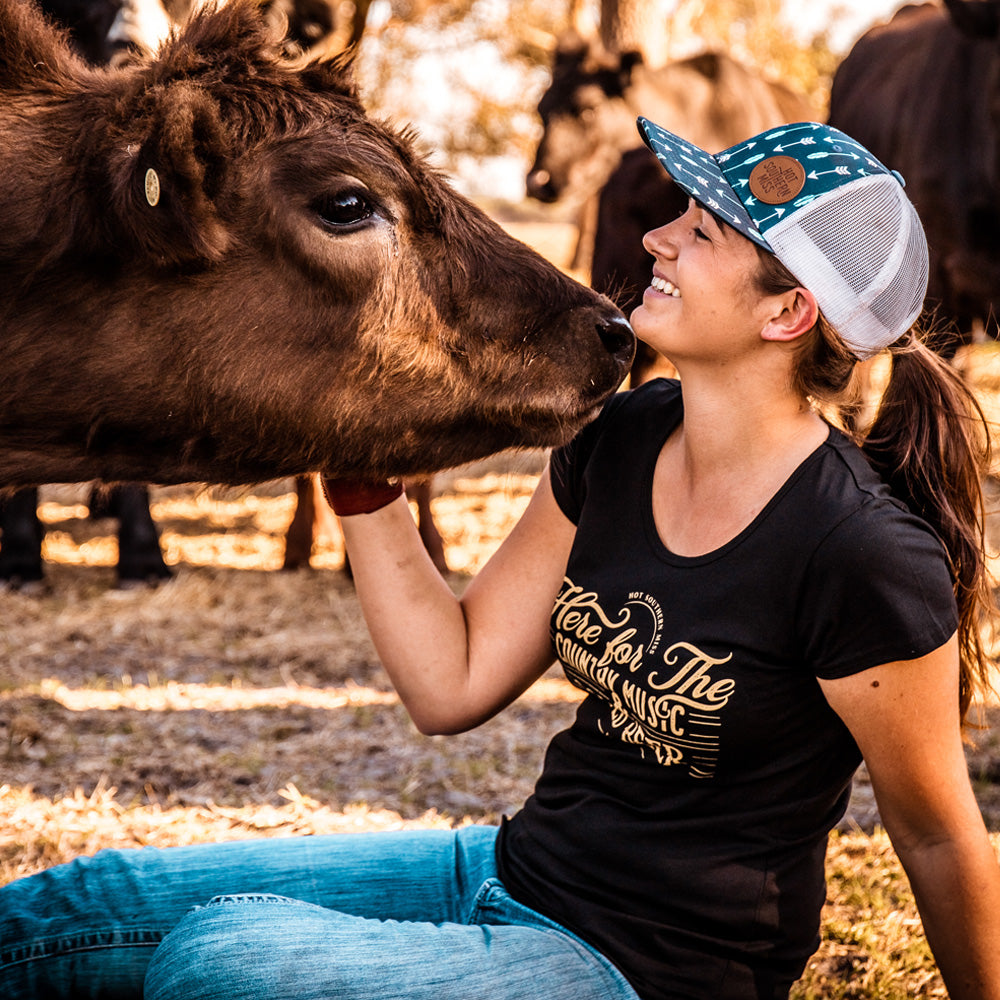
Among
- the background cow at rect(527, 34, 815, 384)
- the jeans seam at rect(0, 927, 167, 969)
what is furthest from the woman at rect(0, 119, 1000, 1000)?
the background cow at rect(527, 34, 815, 384)

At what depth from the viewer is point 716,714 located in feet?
6.25

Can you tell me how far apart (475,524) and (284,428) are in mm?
4992

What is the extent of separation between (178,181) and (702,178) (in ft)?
3.06

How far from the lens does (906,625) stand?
181cm

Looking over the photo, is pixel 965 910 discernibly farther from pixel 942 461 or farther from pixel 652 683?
pixel 942 461

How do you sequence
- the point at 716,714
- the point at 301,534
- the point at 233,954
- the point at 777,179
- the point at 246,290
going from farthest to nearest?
1. the point at 301,534
2. the point at 246,290
3. the point at 777,179
4. the point at 716,714
5. the point at 233,954

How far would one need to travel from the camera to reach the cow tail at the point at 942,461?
2.09 m

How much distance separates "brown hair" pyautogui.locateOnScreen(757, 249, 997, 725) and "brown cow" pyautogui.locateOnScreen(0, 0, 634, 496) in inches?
15.3

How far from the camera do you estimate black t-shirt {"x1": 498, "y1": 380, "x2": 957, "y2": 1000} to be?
187cm

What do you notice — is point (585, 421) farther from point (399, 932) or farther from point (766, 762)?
point (399, 932)

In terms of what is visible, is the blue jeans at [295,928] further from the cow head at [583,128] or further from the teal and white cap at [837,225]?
the cow head at [583,128]

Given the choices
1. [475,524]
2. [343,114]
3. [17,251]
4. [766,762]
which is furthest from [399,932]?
[475,524]

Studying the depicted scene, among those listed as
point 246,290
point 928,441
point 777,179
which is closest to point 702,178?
point 777,179

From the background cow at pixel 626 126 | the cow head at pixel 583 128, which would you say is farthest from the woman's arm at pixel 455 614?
the cow head at pixel 583 128
